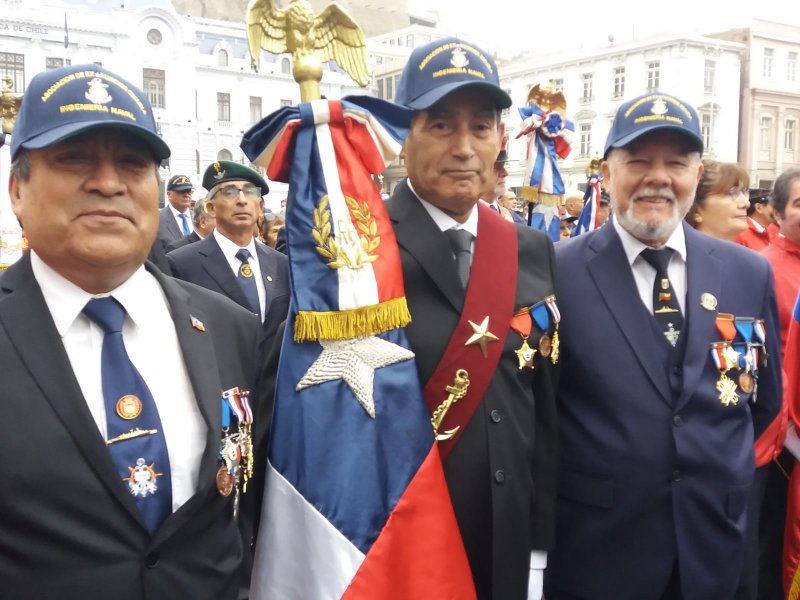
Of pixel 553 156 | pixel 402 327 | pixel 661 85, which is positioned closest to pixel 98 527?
pixel 402 327


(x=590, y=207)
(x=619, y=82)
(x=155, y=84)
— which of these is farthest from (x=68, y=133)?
(x=619, y=82)

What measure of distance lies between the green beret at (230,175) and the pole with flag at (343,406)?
149 inches

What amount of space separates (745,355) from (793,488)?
3.74ft

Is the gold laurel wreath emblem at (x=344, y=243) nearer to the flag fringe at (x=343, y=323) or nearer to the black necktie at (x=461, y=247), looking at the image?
the flag fringe at (x=343, y=323)

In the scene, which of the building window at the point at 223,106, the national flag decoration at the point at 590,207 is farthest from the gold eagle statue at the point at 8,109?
the building window at the point at 223,106

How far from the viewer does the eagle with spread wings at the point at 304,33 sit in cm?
253

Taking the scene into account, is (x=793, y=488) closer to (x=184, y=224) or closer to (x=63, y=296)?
(x=63, y=296)

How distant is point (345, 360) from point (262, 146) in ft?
2.56

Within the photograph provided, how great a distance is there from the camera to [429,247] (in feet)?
8.91

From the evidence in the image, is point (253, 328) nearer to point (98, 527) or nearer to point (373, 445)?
point (373, 445)

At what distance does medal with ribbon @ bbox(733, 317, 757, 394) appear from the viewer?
298cm

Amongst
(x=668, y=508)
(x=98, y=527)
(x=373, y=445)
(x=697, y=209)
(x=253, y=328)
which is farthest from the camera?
(x=697, y=209)

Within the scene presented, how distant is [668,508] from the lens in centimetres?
286

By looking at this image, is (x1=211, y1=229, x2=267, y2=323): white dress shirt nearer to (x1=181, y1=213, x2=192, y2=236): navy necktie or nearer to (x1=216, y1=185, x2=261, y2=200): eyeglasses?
(x1=216, y1=185, x2=261, y2=200): eyeglasses
